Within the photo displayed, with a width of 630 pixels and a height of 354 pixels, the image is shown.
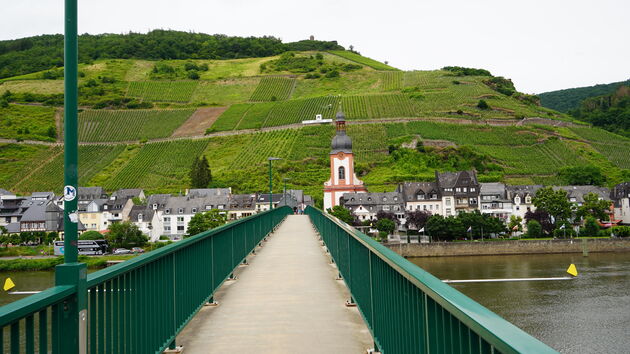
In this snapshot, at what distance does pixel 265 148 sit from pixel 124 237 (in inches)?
1533

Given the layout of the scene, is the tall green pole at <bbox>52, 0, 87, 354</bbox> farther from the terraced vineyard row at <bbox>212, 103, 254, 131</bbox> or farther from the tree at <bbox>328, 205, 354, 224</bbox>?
the terraced vineyard row at <bbox>212, 103, 254, 131</bbox>

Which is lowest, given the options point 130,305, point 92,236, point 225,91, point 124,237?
point 124,237

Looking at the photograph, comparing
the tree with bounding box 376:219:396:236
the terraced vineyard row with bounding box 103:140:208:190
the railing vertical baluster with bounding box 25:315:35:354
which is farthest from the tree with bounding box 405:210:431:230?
the railing vertical baluster with bounding box 25:315:35:354

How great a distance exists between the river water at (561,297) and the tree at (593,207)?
1815cm

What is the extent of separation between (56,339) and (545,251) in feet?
212

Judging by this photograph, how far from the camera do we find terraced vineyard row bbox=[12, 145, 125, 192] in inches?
3563

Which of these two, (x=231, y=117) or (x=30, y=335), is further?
(x=231, y=117)

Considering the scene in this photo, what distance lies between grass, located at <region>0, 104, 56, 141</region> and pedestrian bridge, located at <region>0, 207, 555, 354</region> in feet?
384

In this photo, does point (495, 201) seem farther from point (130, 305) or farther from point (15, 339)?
point (15, 339)

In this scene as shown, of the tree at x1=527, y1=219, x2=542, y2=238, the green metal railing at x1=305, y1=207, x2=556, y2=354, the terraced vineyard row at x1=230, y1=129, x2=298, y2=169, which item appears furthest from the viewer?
the terraced vineyard row at x1=230, y1=129, x2=298, y2=169

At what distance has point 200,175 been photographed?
87.6 m

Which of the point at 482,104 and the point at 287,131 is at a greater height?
the point at 482,104

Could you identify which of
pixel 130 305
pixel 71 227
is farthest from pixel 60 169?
pixel 71 227

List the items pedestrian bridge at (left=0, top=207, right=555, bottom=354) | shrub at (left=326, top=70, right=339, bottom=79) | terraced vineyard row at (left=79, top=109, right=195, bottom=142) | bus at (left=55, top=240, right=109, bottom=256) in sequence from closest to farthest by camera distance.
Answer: pedestrian bridge at (left=0, top=207, right=555, bottom=354), bus at (left=55, top=240, right=109, bottom=256), terraced vineyard row at (left=79, top=109, right=195, bottom=142), shrub at (left=326, top=70, right=339, bottom=79)
